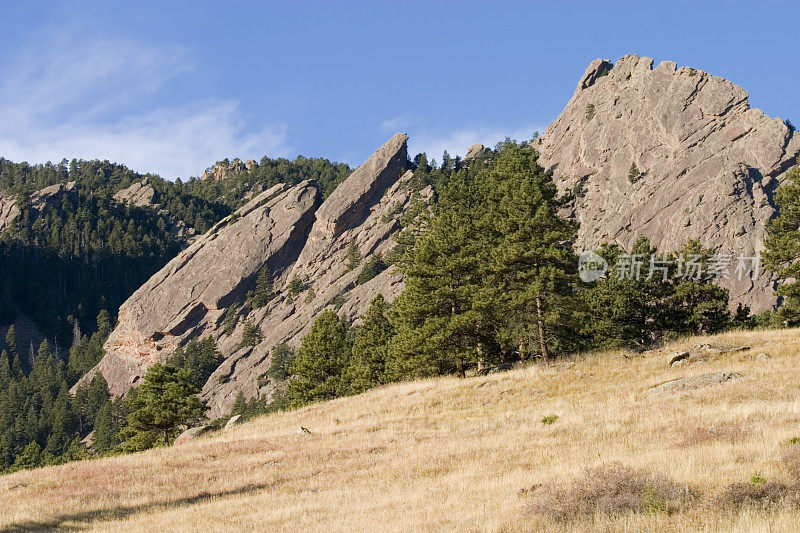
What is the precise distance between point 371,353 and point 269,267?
98116 millimetres

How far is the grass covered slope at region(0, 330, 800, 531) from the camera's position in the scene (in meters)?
11.9

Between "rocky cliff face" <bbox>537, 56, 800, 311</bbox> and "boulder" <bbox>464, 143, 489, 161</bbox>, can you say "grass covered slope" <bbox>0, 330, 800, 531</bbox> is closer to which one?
"rocky cliff face" <bbox>537, 56, 800, 311</bbox>

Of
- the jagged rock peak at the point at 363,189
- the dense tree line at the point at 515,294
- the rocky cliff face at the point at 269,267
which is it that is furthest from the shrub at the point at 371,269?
the dense tree line at the point at 515,294

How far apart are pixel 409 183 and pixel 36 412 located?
295ft

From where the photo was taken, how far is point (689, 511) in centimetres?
1108

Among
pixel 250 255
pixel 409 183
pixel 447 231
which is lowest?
pixel 447 231

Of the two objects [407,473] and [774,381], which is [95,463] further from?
[774,381]

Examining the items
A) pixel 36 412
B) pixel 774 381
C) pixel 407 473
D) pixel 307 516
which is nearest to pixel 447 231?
pixel 774 381

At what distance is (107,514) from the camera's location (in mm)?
16625

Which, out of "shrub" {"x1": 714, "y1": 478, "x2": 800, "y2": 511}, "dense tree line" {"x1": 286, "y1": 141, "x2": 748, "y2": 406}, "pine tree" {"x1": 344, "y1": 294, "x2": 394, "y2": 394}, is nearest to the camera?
"shrub" {"x1": 714, "y1": 478, "x2": 800, "y2": 511}

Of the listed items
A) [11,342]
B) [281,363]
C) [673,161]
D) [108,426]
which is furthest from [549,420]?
[11,342]

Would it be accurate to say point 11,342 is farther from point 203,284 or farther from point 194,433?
point 194,433

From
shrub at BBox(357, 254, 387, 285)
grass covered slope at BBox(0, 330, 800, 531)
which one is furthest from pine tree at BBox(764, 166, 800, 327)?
shrub at BBox(357, 254, 387, 285)

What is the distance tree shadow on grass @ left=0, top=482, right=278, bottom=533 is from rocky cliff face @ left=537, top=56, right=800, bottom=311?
8971 cm
